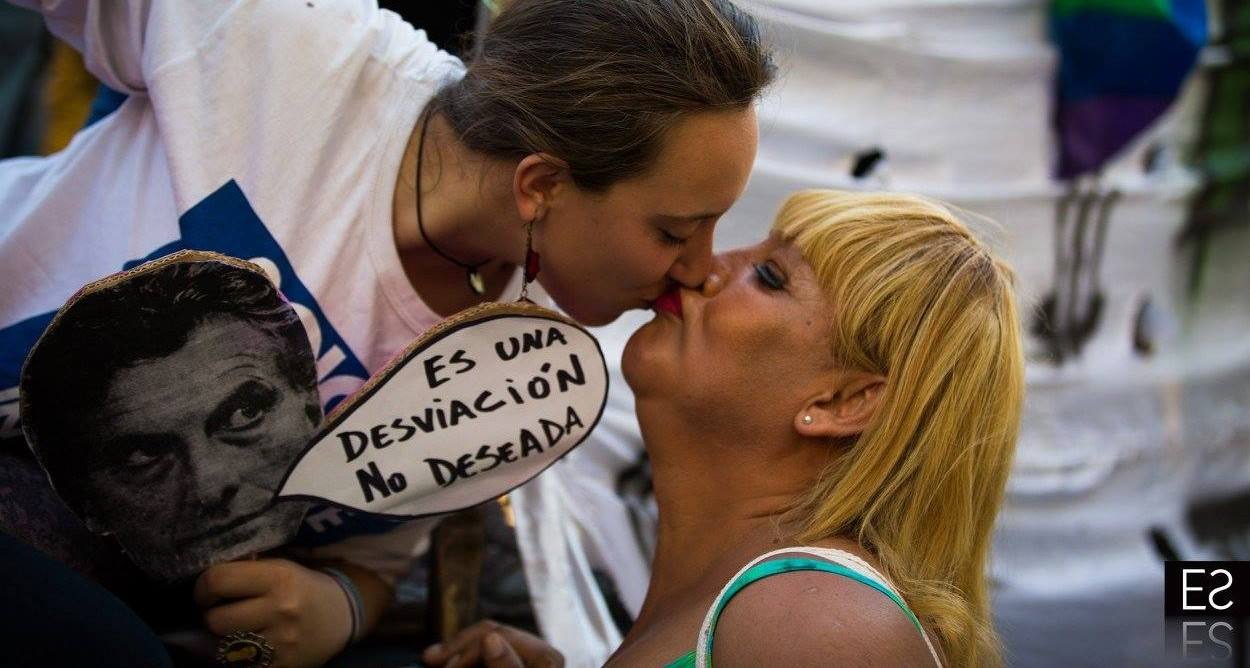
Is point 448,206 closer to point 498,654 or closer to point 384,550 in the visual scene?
point 384,550

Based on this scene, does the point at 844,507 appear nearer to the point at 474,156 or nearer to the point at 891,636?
the point at 891,636

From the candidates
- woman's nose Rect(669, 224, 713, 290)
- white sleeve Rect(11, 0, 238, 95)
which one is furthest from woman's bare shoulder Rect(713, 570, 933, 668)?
white sleeve Rect(11, 0, 238, 95)

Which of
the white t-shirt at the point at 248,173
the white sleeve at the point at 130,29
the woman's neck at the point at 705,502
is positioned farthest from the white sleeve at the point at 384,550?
the white sleeve at the point at 130,29

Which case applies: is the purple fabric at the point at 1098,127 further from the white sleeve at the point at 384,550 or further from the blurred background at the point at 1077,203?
the white sleeve at the point at 384,550

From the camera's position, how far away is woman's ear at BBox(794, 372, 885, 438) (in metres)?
1.66

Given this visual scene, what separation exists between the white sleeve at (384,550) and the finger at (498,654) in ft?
Answer: 0.74

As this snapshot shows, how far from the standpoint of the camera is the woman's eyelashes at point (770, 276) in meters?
1.74

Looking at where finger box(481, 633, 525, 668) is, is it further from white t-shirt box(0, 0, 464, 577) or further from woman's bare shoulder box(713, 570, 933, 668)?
woman's bare shoulder box(713, 570, 933, 668)

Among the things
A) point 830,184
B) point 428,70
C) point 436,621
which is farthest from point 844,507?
point 830,184

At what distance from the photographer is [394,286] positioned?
5.93 feet

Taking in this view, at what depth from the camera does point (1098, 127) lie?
316 centimetres

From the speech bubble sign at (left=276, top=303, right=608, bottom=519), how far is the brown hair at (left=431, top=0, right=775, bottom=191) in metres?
0.25

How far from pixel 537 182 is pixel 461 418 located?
371 mm

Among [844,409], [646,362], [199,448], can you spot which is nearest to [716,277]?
[646,362]
